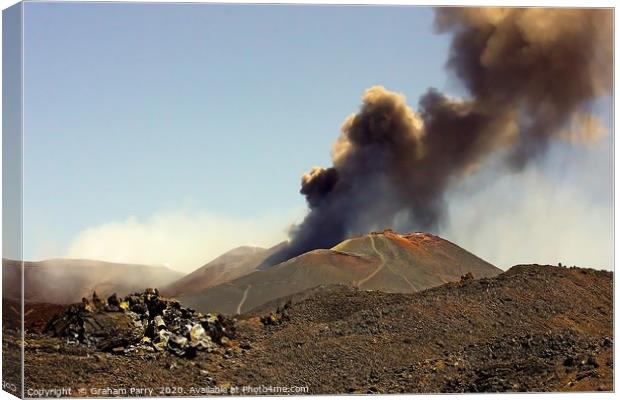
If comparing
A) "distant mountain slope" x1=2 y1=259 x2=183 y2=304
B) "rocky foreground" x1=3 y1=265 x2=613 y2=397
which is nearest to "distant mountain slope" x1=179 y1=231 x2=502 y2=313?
"rocky foreground" x1=3 y1=265 x2=613 y2=397

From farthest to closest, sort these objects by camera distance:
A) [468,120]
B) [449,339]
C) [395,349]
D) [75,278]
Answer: [468,120] < [449,339] < [395,349] < [75,278]

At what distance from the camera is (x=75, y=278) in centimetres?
2452

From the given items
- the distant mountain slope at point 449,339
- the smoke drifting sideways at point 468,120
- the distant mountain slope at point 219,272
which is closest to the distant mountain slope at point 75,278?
the distant mountain slope at point 219,272

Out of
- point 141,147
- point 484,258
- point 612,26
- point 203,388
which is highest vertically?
point 612,26

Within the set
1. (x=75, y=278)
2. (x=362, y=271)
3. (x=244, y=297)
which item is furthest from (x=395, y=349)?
(x=75, y=278)

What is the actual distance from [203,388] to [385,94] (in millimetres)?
5333

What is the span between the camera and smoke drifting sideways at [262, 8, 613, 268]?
1000 inches

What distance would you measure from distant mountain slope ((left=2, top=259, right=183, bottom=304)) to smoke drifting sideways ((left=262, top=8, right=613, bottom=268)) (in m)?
2.06

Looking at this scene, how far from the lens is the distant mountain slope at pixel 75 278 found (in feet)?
79.0

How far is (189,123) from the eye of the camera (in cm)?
2494

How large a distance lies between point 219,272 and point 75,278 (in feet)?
7.20

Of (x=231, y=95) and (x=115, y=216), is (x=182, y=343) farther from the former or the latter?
(x=231, y=95)

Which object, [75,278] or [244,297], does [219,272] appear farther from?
[75,278]

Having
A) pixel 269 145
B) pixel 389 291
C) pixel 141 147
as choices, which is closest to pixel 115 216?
pixel 141 147
